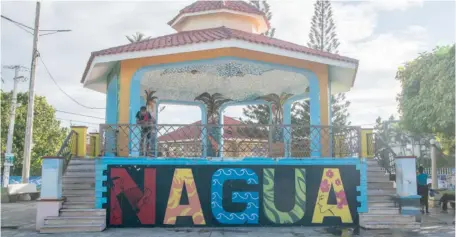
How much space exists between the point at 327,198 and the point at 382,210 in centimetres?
121

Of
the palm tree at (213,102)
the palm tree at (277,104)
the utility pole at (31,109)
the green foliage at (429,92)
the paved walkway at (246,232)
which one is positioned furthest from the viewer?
the utility pole at (31,109)

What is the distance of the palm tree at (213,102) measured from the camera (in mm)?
16656

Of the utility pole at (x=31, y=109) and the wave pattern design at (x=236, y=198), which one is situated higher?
the utility pole at (x=31, y=109)

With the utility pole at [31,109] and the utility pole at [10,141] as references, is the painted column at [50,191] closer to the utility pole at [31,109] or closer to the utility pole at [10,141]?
the utility pole at [31,109]

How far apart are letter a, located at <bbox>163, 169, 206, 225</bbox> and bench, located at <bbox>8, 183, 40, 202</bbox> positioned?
11577mm

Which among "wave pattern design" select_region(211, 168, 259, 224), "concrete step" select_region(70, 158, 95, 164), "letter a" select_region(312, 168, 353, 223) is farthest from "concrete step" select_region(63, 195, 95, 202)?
"letter a" select_region(312, 168, 353, 223)

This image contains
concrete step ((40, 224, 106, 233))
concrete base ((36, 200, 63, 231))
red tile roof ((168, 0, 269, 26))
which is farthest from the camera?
red tile roof ((168, 0, 269, 26))

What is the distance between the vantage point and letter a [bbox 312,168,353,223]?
32.3 ft

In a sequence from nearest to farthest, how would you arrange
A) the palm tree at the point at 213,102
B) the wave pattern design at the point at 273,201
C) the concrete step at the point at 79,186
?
the wave pattern design at the point at 273,201
the concrete step at the point at 79,186
the palm tree at the point at 213,102

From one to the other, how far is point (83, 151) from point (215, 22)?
222 inches

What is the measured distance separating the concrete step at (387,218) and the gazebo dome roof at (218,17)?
7.28 meters

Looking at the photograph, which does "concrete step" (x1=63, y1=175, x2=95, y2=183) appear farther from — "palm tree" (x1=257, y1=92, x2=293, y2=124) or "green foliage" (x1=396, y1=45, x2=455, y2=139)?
"green foliage" (x1=396, y1=45, x2=455, y2=139)

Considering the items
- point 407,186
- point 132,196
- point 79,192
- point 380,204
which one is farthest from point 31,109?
point 407,186

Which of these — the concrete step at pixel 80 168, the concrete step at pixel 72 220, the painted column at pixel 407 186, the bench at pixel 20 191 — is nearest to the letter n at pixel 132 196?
the concrete step at pixel 72 220
